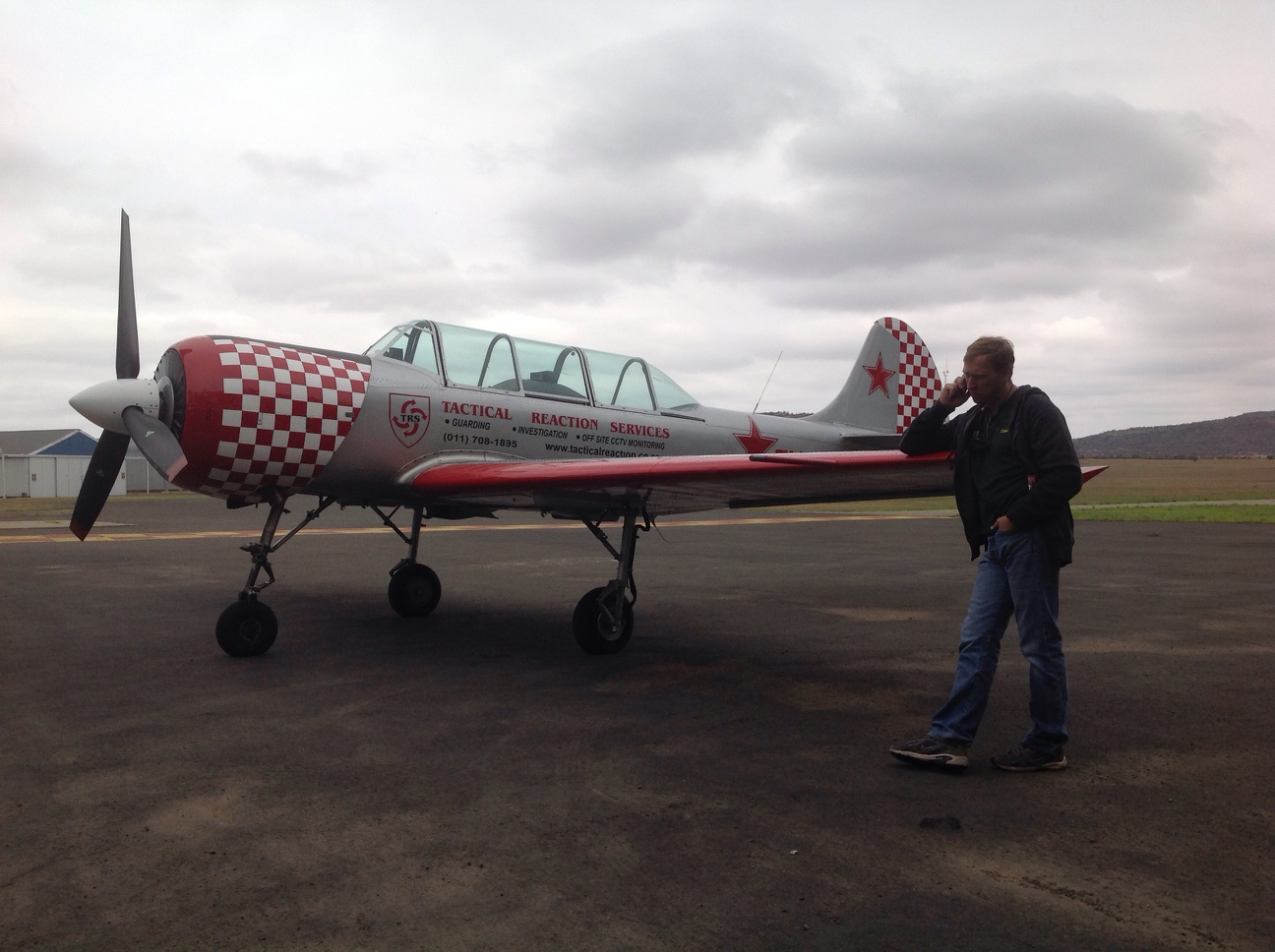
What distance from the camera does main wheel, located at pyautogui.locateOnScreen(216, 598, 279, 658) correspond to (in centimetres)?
641

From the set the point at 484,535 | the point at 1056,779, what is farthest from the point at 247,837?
the point at 484,535

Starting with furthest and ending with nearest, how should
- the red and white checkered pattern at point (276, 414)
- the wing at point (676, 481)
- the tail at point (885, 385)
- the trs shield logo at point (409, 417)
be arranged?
the tail at point (885, 385)
the trs shield logo at point (409, 417)
the red and white checkered pattern at point (276, 414)
the wing at point (676, 481)

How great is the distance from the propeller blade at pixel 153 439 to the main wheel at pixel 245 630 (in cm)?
105

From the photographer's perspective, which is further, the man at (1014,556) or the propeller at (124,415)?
the propeller at (124,415)

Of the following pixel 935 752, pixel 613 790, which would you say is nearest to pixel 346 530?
pixel 613 790

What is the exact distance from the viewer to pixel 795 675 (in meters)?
6.05

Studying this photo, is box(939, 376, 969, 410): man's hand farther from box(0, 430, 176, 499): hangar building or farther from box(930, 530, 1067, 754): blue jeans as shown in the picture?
box(0, 430, 176, 499): hangar building

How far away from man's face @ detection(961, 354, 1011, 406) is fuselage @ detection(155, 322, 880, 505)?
4.17m

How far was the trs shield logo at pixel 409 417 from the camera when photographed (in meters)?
6.92

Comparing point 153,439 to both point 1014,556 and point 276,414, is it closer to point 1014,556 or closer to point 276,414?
point 276,414

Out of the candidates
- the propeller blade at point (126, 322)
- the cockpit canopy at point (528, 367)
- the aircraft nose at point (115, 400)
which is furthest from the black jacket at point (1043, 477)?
the propeller blade at point (126, 322)

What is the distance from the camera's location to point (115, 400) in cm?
638

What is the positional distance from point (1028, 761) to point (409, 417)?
4949 mm

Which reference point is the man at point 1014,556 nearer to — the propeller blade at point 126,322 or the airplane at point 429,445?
the airplane at point 429,445
